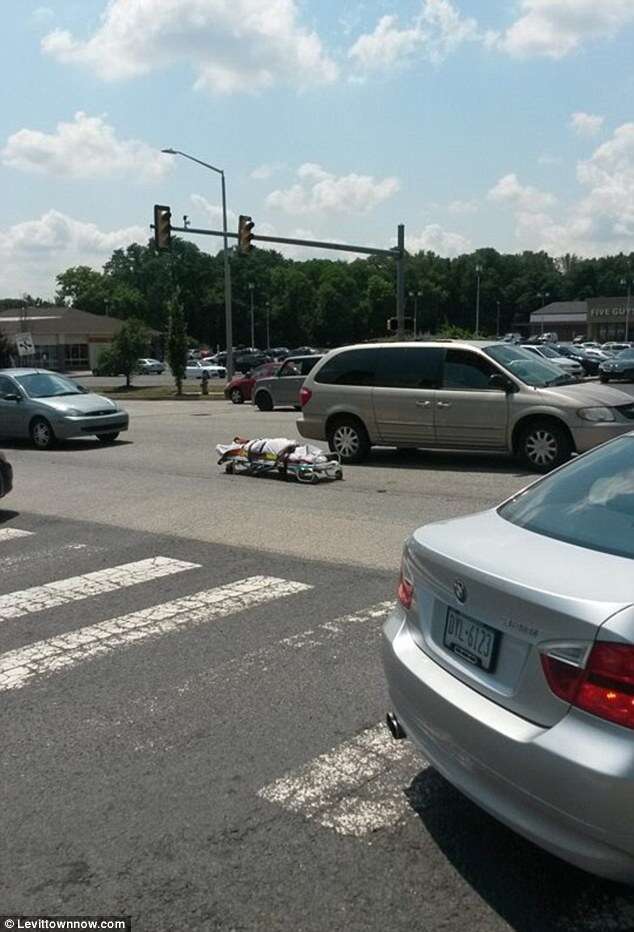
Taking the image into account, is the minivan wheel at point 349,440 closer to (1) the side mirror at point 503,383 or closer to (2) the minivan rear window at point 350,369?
(2) the minivan rear window at point 350,369

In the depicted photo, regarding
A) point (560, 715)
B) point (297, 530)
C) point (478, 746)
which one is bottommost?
point (297, 530)

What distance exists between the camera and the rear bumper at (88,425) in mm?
17312

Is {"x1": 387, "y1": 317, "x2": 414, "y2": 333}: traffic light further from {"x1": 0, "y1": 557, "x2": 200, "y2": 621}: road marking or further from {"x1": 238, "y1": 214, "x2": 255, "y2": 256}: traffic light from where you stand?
{"x1": 0, "y1": 557, "x2": 200, "y2": 621}: road marking

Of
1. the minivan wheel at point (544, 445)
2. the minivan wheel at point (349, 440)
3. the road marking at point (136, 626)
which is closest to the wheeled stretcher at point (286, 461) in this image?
the minivan wheel at point (349, 440)

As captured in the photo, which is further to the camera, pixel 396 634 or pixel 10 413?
pixel 10 413

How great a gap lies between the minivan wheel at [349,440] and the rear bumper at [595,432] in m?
3.32

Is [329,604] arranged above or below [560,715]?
below

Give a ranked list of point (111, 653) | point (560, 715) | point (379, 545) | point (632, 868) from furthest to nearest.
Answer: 1. point (379, 545)
2. point (111, 653)
3. point (560, 715)
4. point (632, 868)

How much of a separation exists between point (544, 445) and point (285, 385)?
51.8ft

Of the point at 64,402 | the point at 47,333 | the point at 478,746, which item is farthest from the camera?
the point at 47,333

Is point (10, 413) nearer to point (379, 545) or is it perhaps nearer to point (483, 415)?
point (483, 415)

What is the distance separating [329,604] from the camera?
652cm

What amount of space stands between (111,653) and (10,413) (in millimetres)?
13521

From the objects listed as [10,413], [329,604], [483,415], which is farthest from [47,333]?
[329,604]
